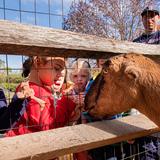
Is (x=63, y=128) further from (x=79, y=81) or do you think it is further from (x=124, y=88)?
(x=79, y=81)

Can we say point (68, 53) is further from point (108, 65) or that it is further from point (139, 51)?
point (139, 51)

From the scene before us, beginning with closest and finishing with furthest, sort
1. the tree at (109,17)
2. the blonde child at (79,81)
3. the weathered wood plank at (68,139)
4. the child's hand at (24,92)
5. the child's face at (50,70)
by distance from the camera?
the weathered wood plank at (68,139), the child's hand at (24,92), the child's face at (50,70), the blonde child at (79,81), the tree at (109,17)

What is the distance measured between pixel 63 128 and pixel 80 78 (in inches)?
43.1

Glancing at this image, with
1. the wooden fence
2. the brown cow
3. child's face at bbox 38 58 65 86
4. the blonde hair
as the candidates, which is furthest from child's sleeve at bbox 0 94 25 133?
the blonde hair

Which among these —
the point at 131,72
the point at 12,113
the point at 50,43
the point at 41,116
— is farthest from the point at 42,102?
the point at 131,72

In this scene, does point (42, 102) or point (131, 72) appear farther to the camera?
point (131, 72)

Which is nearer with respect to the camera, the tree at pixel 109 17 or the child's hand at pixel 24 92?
the child's hand at pixel 24 92

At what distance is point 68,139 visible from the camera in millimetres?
2215

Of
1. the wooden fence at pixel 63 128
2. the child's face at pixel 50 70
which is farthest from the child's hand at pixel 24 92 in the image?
the wooden fence at pixel 63 128

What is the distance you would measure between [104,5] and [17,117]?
10492 millimetres

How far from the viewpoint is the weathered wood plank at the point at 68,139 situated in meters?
1.93

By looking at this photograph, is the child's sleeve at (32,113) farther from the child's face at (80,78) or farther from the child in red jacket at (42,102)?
the child's face at (80,78)

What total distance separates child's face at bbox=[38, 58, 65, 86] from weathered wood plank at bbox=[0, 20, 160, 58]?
31 centimetres

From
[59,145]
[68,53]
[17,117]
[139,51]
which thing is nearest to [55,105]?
[17,117]
